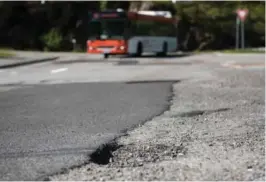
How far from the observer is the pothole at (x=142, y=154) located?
593 cm

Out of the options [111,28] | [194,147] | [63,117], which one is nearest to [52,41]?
[111,28]

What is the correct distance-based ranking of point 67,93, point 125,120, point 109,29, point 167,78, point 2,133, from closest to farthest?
point 2,133 → point 125,120 → point 67,93 → point 167,78 → point 109,29

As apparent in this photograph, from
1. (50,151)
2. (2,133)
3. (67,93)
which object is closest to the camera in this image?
(50,151)

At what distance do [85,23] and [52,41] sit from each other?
345 centimetres

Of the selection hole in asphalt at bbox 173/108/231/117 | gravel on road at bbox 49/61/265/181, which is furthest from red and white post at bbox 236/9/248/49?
hole in asphalt at bbox 173/108/231/117

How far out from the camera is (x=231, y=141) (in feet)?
22.9

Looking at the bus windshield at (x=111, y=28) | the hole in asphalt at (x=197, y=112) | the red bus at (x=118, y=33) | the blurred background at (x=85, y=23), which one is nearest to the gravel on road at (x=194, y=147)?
the hole in asphalt at (x=197, y=112)

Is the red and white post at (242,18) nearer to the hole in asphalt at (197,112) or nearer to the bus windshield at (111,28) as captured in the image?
the bus windshield at (111,28)

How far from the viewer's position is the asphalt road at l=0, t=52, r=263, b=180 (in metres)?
5.95

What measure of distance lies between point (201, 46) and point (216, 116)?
132 ft

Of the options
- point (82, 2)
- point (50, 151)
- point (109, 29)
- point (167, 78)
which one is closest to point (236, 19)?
point (82, 2)

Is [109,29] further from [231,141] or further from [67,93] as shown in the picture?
[231,141]

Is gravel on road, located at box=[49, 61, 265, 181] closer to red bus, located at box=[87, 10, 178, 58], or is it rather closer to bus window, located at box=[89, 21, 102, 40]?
red bus, located at box=[87, 10, 178, 58]

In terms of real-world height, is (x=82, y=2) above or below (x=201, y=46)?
above
